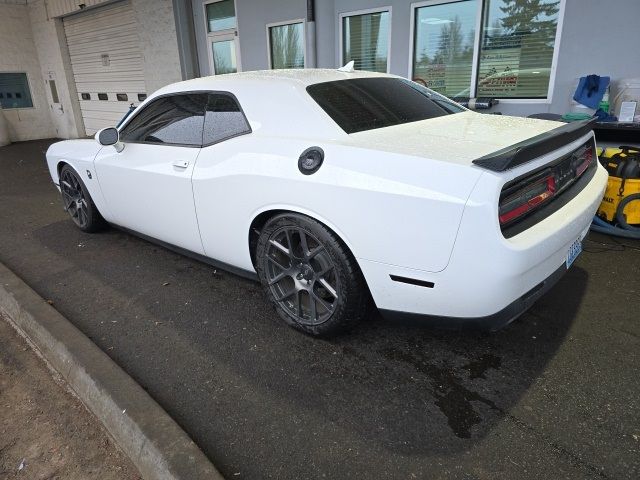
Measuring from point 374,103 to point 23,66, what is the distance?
1471 centimetres

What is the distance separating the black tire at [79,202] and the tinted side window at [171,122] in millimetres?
961

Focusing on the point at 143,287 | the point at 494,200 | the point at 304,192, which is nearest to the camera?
the point at 494,200

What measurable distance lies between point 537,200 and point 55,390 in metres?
2.72

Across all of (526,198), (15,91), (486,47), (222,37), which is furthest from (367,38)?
(15,91)

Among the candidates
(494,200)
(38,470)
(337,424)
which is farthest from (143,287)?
(494,200)

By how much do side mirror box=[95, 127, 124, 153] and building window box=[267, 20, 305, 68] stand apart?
4.81 m

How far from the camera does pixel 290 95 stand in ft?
9.04

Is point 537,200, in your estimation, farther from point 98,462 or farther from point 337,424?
point 98,462

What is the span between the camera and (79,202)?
4609 millimetres

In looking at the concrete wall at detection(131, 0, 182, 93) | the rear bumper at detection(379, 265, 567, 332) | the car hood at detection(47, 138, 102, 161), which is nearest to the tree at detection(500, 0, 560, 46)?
the rear bumper at detection(379, 265, 567, 332)

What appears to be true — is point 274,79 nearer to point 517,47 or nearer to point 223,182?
point 223,182

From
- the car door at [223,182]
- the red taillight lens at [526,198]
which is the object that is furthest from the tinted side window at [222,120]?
the red taillight lens at [526,198]

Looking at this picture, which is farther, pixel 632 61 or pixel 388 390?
pixel 632 61

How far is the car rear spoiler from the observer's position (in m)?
1.90
